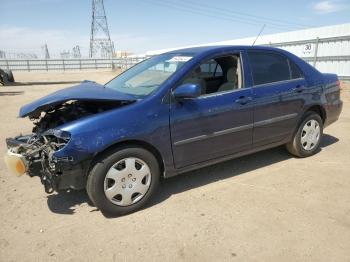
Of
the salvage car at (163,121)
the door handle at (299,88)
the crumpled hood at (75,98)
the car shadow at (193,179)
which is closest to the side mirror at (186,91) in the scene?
the salvage car at (163,121)

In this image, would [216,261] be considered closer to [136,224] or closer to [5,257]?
[136,224]

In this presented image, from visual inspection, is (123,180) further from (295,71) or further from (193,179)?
(295,71)

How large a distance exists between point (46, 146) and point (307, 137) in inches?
143

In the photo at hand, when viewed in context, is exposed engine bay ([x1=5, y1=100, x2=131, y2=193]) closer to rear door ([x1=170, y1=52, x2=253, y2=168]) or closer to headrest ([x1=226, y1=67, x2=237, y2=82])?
rear door ([x1=170, y1=52, x2=253, y2=168])

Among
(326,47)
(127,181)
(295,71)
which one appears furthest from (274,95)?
(326,47)

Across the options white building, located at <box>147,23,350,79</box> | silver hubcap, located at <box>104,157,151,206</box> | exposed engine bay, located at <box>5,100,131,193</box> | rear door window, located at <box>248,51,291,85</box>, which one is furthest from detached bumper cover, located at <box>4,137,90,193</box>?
white building, located at <box>147,23,350,79</box>

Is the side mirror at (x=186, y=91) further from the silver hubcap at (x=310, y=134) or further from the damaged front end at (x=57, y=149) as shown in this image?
the silver hubcap at (x=310, y=134)

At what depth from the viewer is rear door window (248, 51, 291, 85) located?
4328mm

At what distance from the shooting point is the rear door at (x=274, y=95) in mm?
4309

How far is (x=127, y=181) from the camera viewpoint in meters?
3.46

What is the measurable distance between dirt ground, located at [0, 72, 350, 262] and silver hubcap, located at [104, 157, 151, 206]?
199 mm

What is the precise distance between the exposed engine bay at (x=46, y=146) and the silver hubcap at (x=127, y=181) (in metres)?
0.48

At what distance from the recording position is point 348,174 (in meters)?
4.46

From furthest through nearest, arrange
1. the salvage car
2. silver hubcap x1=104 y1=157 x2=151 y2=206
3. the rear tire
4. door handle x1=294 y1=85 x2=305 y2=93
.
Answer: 1. the rear tire
2. door handle x1=294 y1=85 x2=305 y2=93
3. silver hubcap x1=104 y1=157 x2=151 y2=206
4. the salvage car
